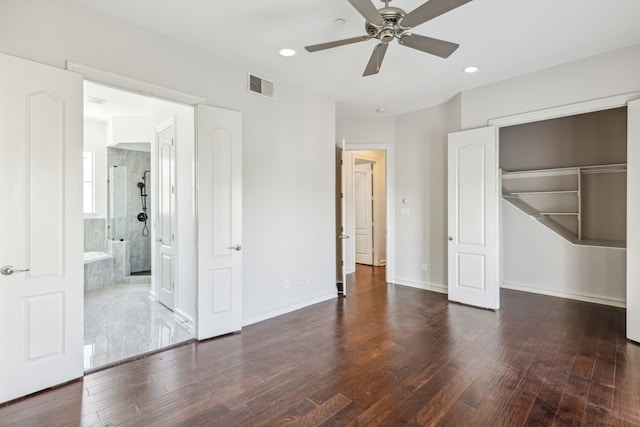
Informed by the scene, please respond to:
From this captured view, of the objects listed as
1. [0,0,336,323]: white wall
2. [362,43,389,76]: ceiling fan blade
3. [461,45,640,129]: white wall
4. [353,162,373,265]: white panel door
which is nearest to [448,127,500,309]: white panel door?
[461,45,640,129]: white wall

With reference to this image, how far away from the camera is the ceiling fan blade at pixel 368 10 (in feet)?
6.86

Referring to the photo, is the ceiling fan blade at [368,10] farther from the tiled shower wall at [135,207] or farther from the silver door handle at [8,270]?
the tiled shower wall at [135,207]

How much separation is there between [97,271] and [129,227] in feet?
4.55

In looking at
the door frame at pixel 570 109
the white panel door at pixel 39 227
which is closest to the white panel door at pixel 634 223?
the door frame at pixel 570 109

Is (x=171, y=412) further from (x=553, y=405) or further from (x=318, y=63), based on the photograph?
(x=318, y=63)

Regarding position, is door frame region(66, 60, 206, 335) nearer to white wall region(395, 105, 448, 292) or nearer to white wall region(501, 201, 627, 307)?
white wall region(395, 105, 448, 292)

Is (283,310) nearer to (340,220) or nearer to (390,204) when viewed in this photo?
(340,220)

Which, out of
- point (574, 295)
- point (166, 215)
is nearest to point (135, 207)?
point (166, 215)

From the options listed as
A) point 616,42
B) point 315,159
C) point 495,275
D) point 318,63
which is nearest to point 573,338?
point 495,275

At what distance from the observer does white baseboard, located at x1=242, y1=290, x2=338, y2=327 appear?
12.8ft

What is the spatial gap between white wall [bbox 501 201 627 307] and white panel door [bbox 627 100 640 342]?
1522mm

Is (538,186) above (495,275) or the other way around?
above

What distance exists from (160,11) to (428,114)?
4229 mm

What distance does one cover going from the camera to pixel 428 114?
18.0ft
